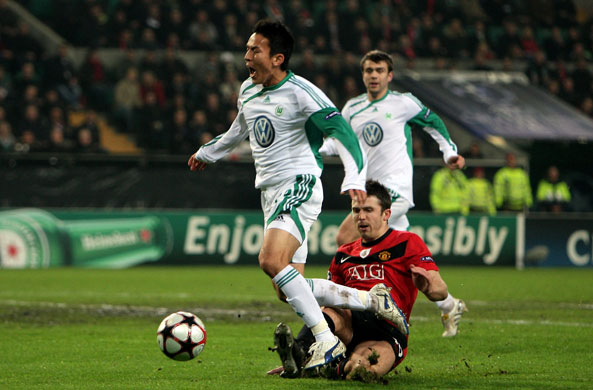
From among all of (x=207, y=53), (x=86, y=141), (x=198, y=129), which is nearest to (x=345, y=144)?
(x=86, y=141)

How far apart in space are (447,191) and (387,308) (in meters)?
12.0

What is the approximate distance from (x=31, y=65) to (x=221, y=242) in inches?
203

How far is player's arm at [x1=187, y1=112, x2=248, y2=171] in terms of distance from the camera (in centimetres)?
666

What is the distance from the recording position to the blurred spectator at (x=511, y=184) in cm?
1797

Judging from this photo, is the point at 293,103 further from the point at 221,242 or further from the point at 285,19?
the point at 285,19

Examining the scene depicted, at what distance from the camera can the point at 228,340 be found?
305 inches

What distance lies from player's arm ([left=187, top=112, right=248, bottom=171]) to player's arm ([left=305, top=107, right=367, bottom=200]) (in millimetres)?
621

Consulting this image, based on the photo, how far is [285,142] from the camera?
6.19 m

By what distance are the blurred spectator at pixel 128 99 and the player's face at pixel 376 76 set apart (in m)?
10.7

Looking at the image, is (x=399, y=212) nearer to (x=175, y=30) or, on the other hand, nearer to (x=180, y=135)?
(x=180, y=135)

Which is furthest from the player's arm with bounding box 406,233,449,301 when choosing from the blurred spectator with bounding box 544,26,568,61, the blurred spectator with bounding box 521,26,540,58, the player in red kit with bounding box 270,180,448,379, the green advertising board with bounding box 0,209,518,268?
the blurred spectator with bounding box 544,26,568,61

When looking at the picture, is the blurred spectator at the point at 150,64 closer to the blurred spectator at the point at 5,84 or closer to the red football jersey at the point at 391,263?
the blurred spectator at the point at 5,84

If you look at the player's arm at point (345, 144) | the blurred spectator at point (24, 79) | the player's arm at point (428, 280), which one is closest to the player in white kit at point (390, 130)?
the player's arm at point (345, 144)

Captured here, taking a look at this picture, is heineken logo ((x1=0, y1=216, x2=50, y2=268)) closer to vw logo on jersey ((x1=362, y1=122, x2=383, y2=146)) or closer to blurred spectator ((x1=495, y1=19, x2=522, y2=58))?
vw logo on jersey ((x1=362, y1=122, x2=383, y2=146))
